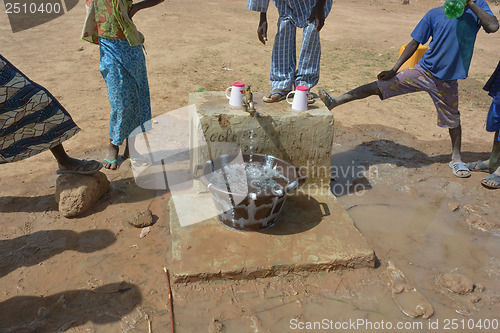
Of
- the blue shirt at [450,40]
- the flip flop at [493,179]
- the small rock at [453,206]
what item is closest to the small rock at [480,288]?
the small rock at [453,206]

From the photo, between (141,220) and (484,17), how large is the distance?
3282 millimetres

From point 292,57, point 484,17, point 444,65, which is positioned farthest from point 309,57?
point 484,17

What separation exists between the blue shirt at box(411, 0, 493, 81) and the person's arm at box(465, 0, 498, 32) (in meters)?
0.10

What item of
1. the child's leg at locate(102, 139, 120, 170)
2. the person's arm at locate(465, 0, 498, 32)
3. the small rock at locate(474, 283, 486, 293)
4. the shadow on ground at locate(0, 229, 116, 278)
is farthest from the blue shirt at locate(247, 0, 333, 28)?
the small rock at locate(474, 283, 486, 293)

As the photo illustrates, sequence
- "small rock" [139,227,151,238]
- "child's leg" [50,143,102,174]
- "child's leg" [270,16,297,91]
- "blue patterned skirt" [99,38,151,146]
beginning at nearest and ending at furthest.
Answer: "small rock" [139,227,151,238] < "child's leg" [50,143,102,174] < "blue patterned skirt" [99,38,151,146] < "child's leg" [270,16,297,91]

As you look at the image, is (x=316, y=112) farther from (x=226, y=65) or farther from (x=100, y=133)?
(x=226, y=65)

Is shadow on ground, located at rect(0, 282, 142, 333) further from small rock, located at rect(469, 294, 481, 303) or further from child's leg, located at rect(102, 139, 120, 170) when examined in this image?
small rock, located at rect(469, 294, 481, 303)

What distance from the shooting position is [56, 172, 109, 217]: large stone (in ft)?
9.76

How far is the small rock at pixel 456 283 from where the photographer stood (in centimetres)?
250

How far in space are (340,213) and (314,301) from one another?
86 centimetres

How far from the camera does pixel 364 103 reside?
224 inches

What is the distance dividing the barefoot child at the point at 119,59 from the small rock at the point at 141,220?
3.03 feet

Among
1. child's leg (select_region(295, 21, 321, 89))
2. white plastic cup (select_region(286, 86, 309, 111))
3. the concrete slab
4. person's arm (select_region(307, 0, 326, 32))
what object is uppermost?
person's arm (select_region(307, 0, 326, 32))

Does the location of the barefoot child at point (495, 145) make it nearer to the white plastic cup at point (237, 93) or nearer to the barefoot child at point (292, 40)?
the barefoot child at point (292, 40)
